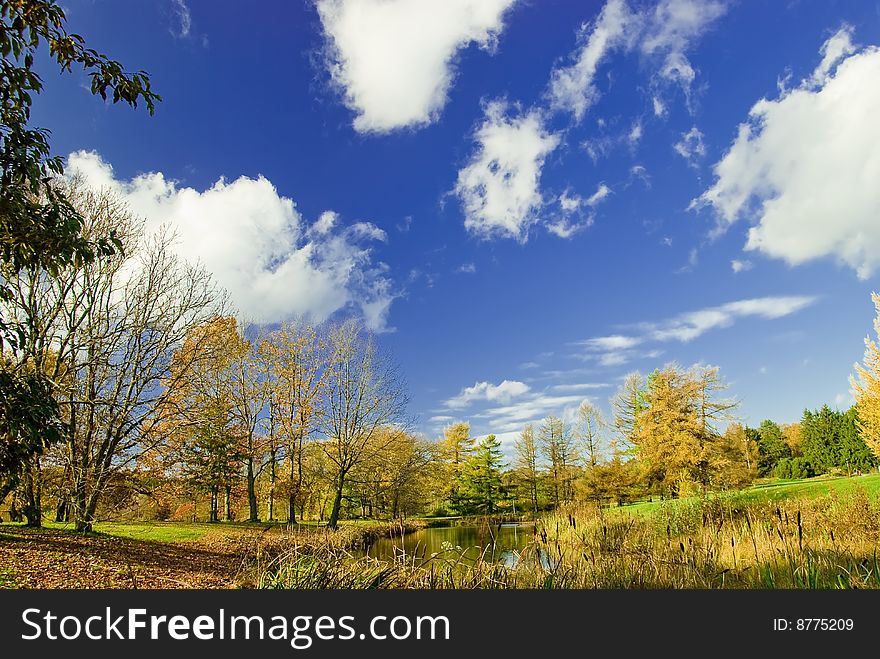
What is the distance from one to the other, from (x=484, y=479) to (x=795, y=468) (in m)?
35.0

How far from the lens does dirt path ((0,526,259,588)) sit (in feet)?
29.2

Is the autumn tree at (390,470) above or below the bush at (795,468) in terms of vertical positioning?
above

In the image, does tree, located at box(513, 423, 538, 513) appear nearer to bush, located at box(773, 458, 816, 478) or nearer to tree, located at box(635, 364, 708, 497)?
tree, located at box(635, 364, 708, 497)

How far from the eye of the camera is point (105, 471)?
13617mm

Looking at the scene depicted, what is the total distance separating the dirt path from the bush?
55941mm

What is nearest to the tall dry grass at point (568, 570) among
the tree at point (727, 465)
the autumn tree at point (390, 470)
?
the autumn tree at point (390, 470)

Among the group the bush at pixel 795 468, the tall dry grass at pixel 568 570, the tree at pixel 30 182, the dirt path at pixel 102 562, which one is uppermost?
the tree at pixel 30 182

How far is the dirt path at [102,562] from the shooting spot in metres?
8.89

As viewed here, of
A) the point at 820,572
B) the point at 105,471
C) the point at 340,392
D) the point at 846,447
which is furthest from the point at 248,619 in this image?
the point at 846,447

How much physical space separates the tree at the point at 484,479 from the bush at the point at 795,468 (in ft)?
106

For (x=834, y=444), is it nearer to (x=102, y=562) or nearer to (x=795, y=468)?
(x=795, y=468)

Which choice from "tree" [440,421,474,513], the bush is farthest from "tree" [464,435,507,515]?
the bush

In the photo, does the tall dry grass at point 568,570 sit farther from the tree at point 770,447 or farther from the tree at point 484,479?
the tree at point 770,447

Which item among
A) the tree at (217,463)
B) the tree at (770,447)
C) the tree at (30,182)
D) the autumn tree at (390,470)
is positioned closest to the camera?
the tree at (30,182)
